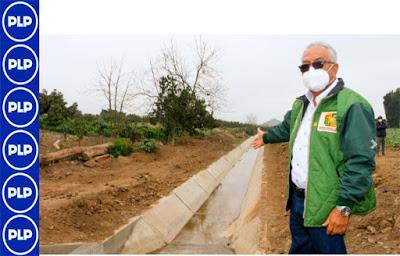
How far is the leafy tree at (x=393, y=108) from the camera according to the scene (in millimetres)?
66812

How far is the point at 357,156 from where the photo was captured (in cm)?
298

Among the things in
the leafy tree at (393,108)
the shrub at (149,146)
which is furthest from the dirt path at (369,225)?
the leafy tree at (393,108)

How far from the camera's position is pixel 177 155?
21.6 metres

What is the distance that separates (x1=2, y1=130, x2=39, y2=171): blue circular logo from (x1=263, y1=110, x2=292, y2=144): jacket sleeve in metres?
1.87

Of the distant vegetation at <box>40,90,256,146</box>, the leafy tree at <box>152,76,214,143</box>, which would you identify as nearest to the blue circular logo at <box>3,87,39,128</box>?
the distant vegetation at <box>40,90,256,146</box>

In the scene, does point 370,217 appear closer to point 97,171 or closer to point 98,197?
point 98,197

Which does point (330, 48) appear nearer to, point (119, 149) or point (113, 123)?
point (119, 149)

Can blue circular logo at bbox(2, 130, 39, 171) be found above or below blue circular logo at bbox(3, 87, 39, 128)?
below

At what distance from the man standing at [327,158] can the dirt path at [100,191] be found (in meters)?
4.95

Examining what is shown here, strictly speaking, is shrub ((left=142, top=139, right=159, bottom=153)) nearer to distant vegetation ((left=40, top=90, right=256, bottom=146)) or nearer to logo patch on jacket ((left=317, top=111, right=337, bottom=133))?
distant vegetation ((left=40, top=90, right=256, bottom=146))

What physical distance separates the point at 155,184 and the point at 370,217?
23.8 feet

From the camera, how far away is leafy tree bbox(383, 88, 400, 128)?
66812 millimetres

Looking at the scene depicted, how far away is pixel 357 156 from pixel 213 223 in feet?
32.2

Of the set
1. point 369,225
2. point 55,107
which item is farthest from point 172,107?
point 369,225
